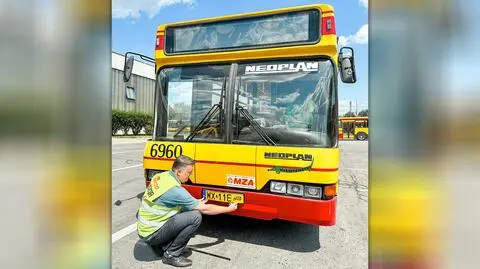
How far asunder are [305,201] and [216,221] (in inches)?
70.9

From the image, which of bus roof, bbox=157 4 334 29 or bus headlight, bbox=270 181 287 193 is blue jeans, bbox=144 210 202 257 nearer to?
bus headlight, bbox=270 181 287 193

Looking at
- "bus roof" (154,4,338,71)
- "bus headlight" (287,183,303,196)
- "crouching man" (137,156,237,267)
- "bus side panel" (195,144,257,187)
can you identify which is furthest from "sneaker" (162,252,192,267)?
"bus roof" (154,4,338,71)

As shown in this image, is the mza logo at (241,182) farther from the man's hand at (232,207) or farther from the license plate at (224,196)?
the man's hand at (232,207)

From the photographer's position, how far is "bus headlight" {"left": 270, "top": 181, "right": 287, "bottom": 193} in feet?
11.9

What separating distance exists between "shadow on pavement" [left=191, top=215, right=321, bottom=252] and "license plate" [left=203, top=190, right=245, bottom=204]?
61 centimetres

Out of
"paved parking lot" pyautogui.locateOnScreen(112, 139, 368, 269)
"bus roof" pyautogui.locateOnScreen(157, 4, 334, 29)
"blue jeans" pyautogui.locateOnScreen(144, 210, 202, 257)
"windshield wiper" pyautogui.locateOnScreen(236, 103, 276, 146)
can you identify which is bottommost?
"paved parking lot" pyautogui.locateOnScreen(112, 139, 368, 269)

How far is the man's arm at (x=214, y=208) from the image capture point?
3598 millimetres
